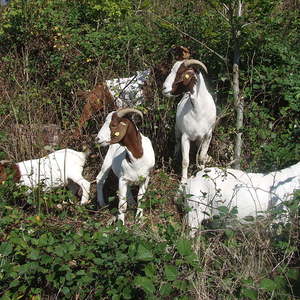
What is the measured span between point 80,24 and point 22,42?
3.64ft

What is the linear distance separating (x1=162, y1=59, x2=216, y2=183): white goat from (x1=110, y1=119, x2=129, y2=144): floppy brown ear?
68 cm

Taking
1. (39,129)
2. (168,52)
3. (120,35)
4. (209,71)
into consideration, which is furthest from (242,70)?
(39,129)

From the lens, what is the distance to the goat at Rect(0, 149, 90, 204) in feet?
18.3

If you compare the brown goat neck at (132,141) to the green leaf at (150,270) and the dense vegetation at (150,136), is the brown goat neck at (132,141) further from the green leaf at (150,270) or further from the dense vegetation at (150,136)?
the green leaf at (150,270)

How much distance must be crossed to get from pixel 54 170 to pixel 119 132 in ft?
3.51

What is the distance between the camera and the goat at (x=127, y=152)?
17.0 feet

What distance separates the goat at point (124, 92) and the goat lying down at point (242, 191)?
6.49ft

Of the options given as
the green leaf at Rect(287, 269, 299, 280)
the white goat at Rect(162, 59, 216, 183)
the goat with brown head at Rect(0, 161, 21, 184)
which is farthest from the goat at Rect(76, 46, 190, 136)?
the green leaf at Rect(287, 269, 299, 280)

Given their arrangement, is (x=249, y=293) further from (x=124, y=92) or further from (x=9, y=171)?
(x=124, y=92)

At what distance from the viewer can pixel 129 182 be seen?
5.47 m

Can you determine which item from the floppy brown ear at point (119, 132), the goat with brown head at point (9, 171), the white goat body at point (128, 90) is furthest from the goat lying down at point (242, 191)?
the white goat body at point (128, 90)

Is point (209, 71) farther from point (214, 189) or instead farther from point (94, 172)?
point (214, 189)

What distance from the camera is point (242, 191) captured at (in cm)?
479

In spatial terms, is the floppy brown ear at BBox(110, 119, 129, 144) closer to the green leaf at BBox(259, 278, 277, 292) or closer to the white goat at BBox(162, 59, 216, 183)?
the white goat at BBox(162, 59, 216, 183)
